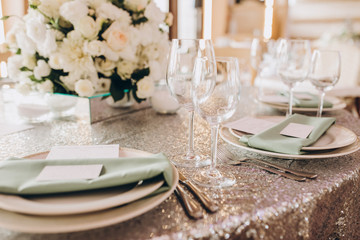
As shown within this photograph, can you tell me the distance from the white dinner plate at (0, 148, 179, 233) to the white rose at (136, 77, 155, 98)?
721 mm

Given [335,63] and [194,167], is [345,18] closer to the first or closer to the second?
[335,63]

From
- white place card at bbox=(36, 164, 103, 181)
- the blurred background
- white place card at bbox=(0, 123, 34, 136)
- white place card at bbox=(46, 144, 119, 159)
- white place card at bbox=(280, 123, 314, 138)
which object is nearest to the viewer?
white place card at bbox=(36, 164, 103, 181)

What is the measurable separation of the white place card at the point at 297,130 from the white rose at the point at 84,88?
24.6 inches

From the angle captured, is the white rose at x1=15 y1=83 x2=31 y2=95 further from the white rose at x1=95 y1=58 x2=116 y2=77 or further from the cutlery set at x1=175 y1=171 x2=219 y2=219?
the cutlery set at x1=175 y1=171 x2=219 y2=219

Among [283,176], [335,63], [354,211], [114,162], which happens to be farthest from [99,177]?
[335,63]

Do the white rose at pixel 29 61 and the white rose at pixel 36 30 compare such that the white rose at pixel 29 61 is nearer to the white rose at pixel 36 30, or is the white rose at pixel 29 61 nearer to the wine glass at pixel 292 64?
the white rose at pixel 36 30

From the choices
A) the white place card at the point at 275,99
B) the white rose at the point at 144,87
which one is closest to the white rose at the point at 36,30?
the white rose at the point at 144,87

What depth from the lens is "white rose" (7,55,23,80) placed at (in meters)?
1.19

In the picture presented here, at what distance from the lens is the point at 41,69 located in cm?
113

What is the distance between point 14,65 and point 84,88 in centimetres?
31

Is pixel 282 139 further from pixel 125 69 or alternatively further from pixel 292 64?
pixel 125 69

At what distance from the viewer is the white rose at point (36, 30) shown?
107cm

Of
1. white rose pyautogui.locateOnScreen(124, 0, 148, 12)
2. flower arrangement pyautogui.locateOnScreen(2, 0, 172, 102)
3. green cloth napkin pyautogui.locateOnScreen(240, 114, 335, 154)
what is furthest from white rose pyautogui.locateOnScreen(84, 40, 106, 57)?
green cloth napkin pyautogui.locateOnScreen(240, 114, 335, 154)

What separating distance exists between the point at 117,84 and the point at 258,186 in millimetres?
711
